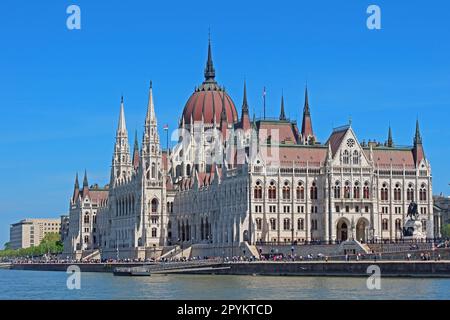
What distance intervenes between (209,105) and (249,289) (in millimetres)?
105213

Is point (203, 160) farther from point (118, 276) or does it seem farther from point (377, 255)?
point (377, 255)

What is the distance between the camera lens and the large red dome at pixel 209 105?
18409 centimetres

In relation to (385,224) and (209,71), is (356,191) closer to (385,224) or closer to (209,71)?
(385,224)

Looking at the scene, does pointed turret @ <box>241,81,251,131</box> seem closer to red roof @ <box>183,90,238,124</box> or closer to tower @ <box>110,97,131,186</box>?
red roof @ <box>183,90,238,124</box>

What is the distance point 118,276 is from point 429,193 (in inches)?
1910

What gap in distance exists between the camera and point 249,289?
81.5 m

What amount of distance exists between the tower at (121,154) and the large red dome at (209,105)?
11333 millimetres

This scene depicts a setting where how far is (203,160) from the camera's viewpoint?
174 meters

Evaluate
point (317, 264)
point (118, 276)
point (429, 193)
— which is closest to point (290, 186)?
point (429, 193)

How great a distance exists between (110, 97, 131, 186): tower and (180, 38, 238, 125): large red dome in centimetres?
1133

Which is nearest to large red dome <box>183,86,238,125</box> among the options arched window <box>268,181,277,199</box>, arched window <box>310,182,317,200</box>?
arched window <box>310,182,317,200</box>

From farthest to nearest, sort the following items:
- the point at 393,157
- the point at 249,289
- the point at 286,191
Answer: the point at 393,157 < the point at 286,191 < the point at 249,289

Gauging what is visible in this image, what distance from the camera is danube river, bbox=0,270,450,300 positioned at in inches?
2817

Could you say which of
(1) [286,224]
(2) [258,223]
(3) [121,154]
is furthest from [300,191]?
(3) [121,154]
